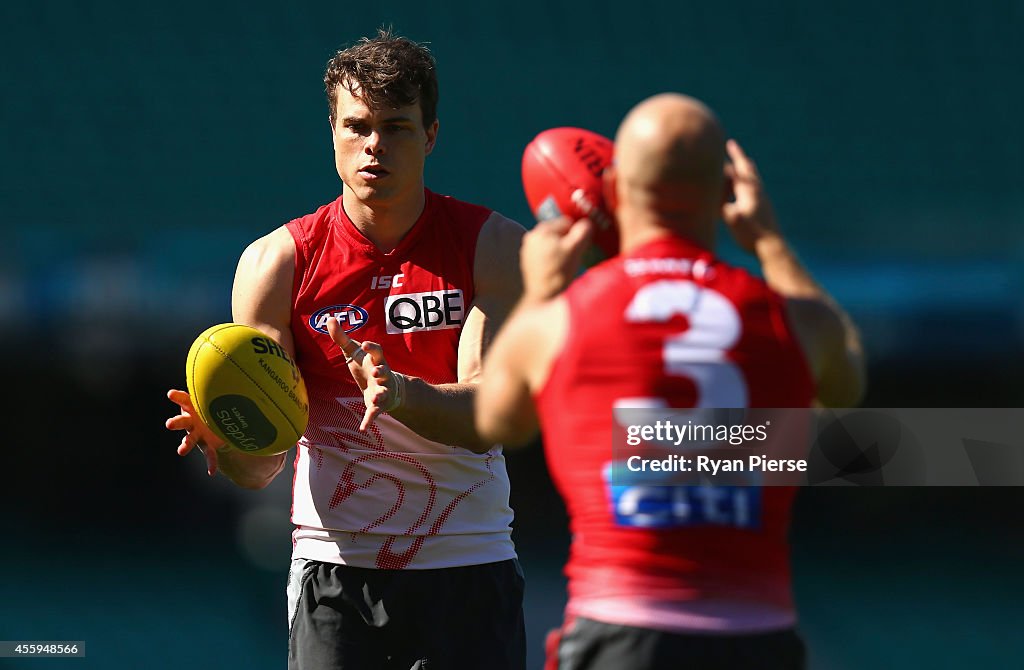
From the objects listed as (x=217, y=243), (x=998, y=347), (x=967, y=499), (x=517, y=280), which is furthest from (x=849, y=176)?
(x=517, y=280)

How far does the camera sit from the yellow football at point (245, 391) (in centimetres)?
354

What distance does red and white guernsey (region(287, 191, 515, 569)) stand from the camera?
12.3 feet

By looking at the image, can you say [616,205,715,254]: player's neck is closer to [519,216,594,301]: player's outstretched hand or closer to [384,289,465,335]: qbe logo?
[519,216,594,301]: player's outstretched hand

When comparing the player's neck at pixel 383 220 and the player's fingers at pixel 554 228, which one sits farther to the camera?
the player's neck at pixel 383 220

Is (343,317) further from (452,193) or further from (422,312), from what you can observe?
(452,193)

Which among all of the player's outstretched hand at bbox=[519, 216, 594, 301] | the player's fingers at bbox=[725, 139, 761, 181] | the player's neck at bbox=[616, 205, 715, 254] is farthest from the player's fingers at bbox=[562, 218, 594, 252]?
the player's fingers at bbox=[725, 139, 761, 181]

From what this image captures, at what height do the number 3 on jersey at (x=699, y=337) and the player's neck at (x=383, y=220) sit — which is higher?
the player's neck at (x=383, y=220)

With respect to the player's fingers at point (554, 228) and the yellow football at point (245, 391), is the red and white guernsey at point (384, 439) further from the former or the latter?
the player's fingers at point (554, 228)

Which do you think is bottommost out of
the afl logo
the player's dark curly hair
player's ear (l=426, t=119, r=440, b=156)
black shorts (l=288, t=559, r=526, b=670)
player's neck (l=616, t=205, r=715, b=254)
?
black shorts (l=288, t=559, r=526, b=670)

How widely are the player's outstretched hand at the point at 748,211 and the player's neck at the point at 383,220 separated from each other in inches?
57.3

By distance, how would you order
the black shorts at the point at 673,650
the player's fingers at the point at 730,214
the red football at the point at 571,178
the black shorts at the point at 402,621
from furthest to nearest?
the black shorts at the point at 402,621
the red football at the point at 571,178
the player's fingers at the point at 730,214
the black shorts at the point at 673,650

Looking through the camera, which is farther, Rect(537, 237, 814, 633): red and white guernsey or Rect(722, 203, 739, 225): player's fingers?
Rect(722, 203, 739, 225): player's fingers

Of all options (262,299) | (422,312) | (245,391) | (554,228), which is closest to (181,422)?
(245,391)

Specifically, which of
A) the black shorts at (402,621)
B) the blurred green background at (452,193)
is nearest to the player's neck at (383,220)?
the black shorts at (402,621)
